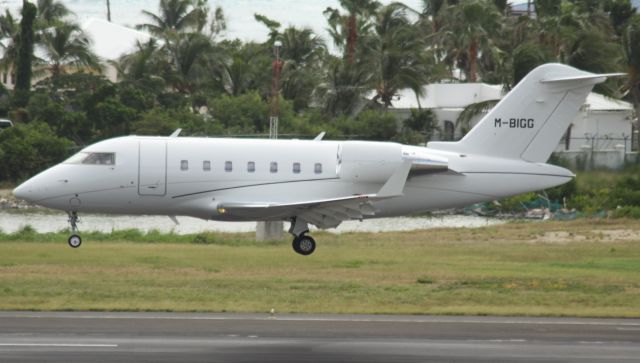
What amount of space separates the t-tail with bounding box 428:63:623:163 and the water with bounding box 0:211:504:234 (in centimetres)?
1873

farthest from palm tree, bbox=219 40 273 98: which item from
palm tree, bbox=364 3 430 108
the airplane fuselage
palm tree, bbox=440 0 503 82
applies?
the airplane fuselage

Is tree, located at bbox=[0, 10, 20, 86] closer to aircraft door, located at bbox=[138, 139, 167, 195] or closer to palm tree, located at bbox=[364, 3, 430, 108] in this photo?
palm tree, located at bbox=[364, 3, 430, 108]

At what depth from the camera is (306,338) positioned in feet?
75.0

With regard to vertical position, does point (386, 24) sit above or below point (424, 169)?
above

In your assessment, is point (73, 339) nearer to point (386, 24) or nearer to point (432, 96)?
point (432, 96)

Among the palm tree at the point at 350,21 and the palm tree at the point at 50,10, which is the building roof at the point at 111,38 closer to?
the palm tree at the point at 50,10

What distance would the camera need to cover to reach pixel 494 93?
72750 mm

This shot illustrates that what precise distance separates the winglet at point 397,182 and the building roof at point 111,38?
5889 centimetres

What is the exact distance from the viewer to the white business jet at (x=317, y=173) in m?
32.8

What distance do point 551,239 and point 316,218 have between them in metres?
15.5

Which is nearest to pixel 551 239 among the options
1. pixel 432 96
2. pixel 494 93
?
pixel 494 93

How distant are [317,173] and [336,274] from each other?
2648 millimetres

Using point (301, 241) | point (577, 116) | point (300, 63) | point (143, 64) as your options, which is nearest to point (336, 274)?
point (301, 241)

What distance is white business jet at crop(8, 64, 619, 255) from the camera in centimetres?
3281
